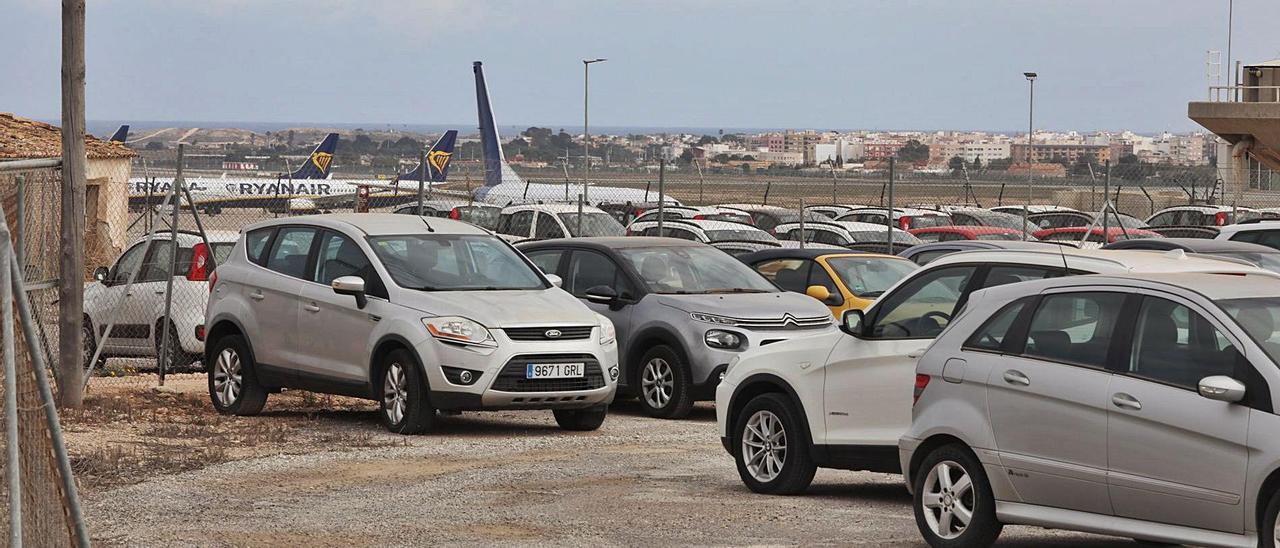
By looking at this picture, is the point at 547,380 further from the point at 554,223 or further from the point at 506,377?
the point at 554,223

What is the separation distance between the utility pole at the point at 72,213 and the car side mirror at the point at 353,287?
2.38 meters

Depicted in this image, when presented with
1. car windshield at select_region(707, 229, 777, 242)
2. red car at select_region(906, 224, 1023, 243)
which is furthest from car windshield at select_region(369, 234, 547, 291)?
car windshield at select_region(707, 229, 777, 242)

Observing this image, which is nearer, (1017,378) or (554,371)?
(1017,378)

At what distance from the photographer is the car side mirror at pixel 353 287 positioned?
13953 mm

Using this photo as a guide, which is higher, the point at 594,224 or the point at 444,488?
the point at 594,224

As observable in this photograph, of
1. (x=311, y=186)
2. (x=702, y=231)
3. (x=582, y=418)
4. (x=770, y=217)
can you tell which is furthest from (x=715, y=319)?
(x=311, y=186)

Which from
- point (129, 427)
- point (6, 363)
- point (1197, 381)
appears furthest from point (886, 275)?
point (6, 363)

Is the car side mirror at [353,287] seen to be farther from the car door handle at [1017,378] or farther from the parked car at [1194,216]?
the parked car at [1194,216]

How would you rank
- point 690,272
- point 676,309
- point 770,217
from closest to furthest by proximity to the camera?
point 676,309 < point 690,272 < point 770,217

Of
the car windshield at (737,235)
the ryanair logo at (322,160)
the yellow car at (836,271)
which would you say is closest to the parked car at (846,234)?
the car windshield at (737,235)

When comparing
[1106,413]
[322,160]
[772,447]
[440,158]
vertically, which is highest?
[440,158]

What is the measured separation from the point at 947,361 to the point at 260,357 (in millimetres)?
7909

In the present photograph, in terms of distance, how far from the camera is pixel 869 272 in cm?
1831

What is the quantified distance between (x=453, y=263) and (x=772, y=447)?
15.2ft
